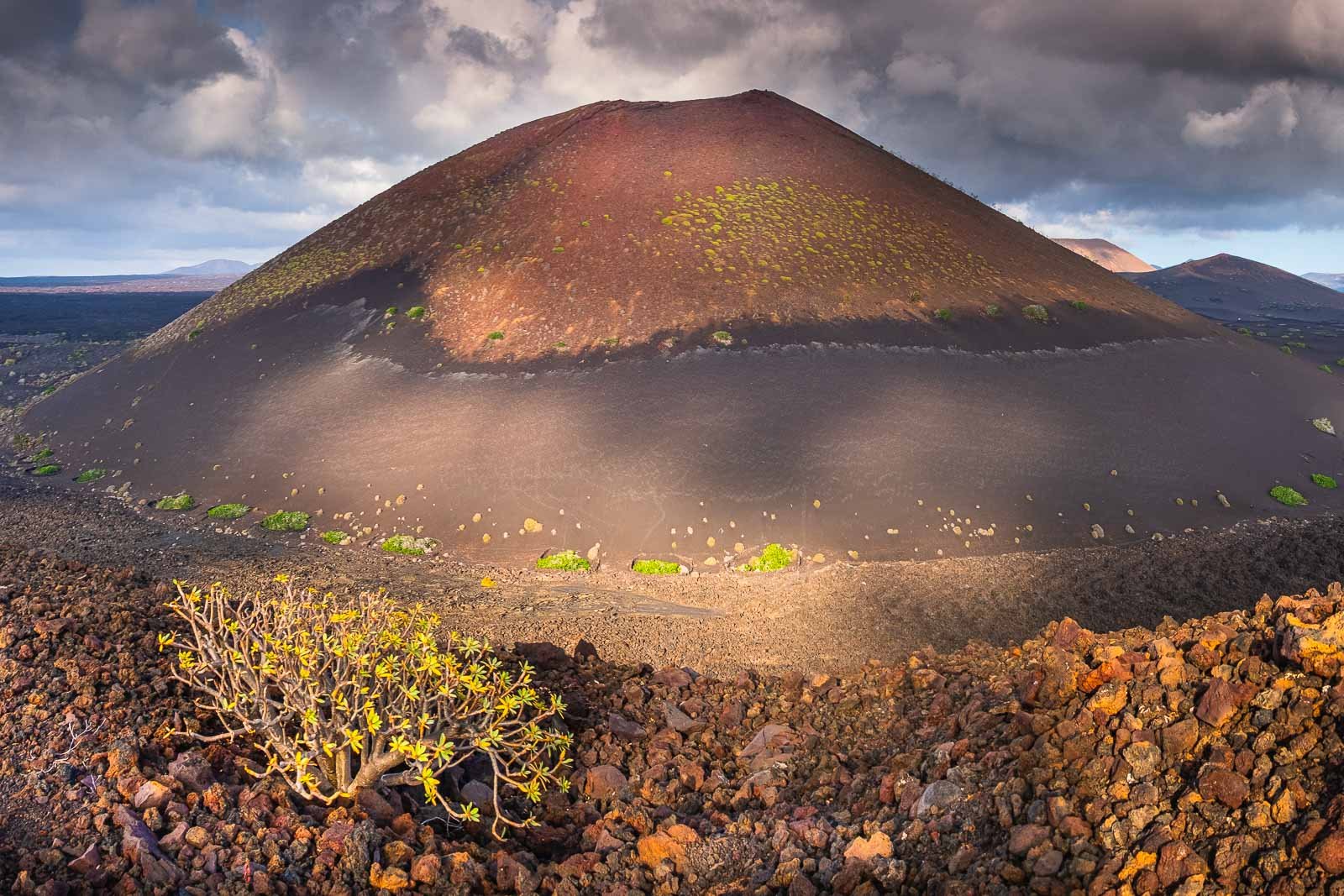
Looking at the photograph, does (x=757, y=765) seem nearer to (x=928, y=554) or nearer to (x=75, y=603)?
(x=75, y=603)

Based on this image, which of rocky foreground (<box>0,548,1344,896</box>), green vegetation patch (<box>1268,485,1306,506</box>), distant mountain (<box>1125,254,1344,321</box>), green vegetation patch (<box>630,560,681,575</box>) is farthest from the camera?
distant mountain (<box>1125,254,1344,321</box>)

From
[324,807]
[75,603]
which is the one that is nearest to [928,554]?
[324,807]

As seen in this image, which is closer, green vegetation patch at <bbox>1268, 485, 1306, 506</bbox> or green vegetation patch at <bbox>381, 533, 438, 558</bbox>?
green vegetation patch at <bbox>381, 533, 438, 558</bbox>

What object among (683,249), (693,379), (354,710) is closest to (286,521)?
(693,379)

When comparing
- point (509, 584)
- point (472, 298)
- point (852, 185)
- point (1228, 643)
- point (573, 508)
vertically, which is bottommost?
Answer: point (509, 584)

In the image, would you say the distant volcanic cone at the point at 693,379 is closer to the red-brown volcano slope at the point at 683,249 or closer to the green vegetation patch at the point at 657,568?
the red-brown volcano slope at the point at 683,249

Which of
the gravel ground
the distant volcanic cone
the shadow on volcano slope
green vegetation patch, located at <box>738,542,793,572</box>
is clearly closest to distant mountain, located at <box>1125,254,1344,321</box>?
the distant volcanic cone

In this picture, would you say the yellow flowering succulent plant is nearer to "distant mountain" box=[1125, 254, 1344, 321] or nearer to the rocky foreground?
the rocky foreground
